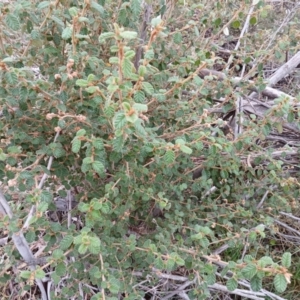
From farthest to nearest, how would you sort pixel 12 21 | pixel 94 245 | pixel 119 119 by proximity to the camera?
1. pixel 12 21
2. pixel 94 245
3. pixel 119 119

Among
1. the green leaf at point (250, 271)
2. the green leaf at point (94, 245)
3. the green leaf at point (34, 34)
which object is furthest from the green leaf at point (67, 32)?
the green leaf at point (250, 271)

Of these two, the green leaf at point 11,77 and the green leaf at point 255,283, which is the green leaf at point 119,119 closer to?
the green leaf at point 11,77

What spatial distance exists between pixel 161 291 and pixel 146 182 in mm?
666

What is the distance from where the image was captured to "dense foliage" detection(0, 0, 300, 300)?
1099 millimetres

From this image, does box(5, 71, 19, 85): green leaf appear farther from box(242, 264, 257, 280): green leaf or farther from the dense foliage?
box(242, 264, 257, 280): green leaf

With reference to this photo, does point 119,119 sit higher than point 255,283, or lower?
higher

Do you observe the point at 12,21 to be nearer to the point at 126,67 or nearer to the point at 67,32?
the point at 67,32

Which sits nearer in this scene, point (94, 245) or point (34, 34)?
point (94, 245)

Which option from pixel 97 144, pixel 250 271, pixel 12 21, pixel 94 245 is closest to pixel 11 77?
pixel 12 21

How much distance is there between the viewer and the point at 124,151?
1161 mm

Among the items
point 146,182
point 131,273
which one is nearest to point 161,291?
point 131,273

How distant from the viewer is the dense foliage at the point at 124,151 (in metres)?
1.10

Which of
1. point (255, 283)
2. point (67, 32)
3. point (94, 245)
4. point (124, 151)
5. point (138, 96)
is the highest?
point (67, 32)

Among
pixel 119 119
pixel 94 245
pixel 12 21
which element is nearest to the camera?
pixel 119 119
